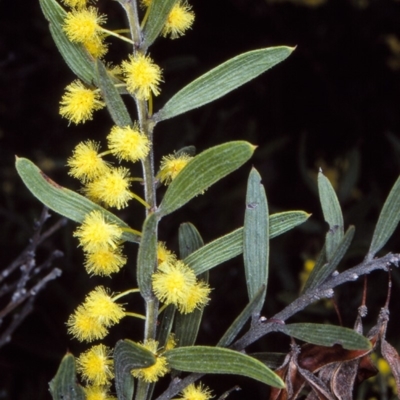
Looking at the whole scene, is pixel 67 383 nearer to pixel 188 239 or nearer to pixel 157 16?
pixel 188 239

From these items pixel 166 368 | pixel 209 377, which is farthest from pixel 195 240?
pixel 209 377

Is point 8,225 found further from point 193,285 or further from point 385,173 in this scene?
point 193,285

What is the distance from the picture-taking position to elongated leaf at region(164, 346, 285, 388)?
3.09 ft

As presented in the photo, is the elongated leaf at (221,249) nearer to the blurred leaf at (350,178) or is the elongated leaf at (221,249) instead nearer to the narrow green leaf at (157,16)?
the narrow green leaf at (157,16)

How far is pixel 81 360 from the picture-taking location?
1.08 metres

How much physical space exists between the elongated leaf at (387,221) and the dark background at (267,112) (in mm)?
1458

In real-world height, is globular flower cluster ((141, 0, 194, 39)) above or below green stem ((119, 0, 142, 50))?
above

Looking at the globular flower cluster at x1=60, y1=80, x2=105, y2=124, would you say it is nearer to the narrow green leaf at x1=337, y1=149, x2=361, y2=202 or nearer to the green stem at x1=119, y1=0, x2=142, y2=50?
the green stem at x1=119, y1=0, x2=142, y2=50

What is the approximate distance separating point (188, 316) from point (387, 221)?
1.09 ft

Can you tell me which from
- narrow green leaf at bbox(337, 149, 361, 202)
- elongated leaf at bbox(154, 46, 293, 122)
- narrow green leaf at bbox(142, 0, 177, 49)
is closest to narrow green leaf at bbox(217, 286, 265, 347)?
elongated leaf at bbox(154, 46, 293, 122)

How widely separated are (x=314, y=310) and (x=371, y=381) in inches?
13.9

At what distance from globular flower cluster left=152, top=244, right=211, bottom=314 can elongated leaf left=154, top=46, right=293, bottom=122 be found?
0.68 feet

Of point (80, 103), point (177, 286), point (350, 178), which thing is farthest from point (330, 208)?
point (350, 178)

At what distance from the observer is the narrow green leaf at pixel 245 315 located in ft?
3.35
